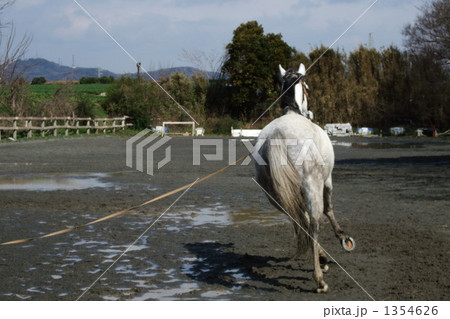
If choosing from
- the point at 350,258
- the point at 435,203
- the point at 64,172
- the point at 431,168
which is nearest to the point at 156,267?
the point at 350,258

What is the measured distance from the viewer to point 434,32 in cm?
3925

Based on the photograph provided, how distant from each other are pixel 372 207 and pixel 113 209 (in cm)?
445

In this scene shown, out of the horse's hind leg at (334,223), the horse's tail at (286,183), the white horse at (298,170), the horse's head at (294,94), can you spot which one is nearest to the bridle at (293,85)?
the horse's head at (294,94)

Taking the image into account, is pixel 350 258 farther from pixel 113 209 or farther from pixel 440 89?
pixel 440 89

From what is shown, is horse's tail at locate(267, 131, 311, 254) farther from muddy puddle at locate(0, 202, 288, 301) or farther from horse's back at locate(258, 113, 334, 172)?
muddy puddle at locate(0, 202, 288, 301)

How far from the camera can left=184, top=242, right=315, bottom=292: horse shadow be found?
636 centimetres

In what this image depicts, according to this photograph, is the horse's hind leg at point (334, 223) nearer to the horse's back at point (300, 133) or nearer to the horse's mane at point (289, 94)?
the horse's back at point (300, 133)

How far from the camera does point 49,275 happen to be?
6.62m

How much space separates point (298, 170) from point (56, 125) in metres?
33.8

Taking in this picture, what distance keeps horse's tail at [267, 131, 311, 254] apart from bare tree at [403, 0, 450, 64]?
27.3m

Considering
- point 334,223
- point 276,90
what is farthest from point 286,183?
point 276,90

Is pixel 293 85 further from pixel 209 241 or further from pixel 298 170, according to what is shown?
pixel 209 241

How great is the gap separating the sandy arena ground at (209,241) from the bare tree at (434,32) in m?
18.6

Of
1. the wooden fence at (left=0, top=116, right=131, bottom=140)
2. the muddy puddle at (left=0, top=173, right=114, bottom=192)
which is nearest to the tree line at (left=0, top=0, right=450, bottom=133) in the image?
the wooden fence at (left=0, top=116, right=131, bottom=140)
